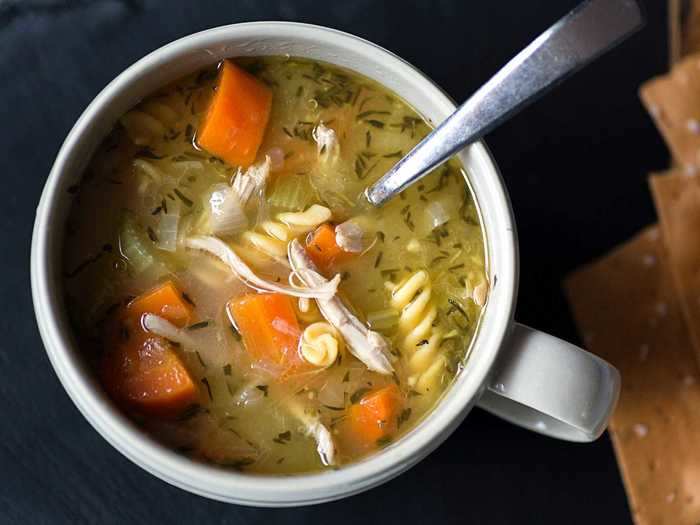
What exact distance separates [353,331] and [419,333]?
107mm

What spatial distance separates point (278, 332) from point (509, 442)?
674mm

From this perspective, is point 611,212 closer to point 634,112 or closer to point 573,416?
point 634,112

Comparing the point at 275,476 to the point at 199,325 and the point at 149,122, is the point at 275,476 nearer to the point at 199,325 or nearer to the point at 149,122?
the point at 199,325

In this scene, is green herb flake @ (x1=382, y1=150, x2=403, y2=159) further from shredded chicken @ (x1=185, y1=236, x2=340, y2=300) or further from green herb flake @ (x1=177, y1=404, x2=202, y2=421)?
green herb flake @ (x1=177, y1=404, x2=202, y2=421)

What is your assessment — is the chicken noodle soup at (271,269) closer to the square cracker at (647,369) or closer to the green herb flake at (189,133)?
the green herb flake at (189,133)

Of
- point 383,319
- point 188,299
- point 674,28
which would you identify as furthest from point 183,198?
point 674,28

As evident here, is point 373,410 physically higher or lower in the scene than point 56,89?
lower

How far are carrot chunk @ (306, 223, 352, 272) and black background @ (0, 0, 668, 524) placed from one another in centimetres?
56

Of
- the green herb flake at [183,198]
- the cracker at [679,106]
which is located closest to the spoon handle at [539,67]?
the green herb flake at [183,198]

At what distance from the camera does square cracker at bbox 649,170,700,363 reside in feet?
6.53

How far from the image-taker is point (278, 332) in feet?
4.64

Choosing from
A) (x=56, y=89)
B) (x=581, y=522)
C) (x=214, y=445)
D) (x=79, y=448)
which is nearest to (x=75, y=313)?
(x=214, y=445)

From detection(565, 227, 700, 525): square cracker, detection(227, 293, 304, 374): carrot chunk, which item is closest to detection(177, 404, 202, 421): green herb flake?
detection(227, 293, 304, 374): carrot chunk

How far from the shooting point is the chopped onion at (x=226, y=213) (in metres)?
1.42
